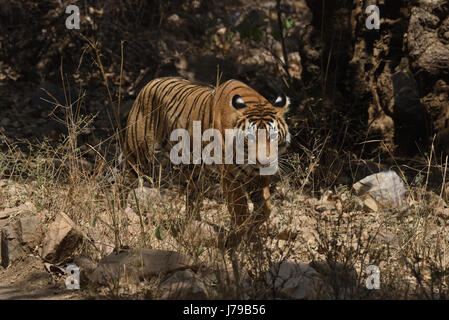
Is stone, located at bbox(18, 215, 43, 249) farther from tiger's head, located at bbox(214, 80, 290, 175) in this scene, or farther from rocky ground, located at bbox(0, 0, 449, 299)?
tiger's head, located at bbox(214, 80, 290, 175)

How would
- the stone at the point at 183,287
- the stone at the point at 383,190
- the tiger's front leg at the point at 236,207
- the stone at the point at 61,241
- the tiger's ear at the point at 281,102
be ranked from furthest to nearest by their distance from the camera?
the stone at the point at 383,190
the tiger's ear at the point at 281,102
the tiger's front leg at the point at 236,207
the stone at the point at 61,241
the stone at the point at 183,287

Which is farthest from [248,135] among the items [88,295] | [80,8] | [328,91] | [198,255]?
[80,8]

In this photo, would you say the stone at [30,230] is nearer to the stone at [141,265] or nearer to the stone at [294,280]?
the stone at [141,265]

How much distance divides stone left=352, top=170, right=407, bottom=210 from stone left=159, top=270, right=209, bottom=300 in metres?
2.16

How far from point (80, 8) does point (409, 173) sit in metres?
5.22

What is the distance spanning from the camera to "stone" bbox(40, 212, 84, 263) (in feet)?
12.8

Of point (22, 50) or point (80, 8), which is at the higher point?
point (80, 8)

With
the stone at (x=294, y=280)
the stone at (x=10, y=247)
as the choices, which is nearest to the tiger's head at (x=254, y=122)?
the stone at (x=294, y=280)

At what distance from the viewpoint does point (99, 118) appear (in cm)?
777

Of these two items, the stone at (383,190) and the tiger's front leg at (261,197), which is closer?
the tiger's front leg at (261,197)

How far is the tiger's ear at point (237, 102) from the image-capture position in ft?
14.3

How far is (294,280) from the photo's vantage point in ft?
11.0

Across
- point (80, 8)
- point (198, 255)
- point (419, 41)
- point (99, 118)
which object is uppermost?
point (80, 8)
